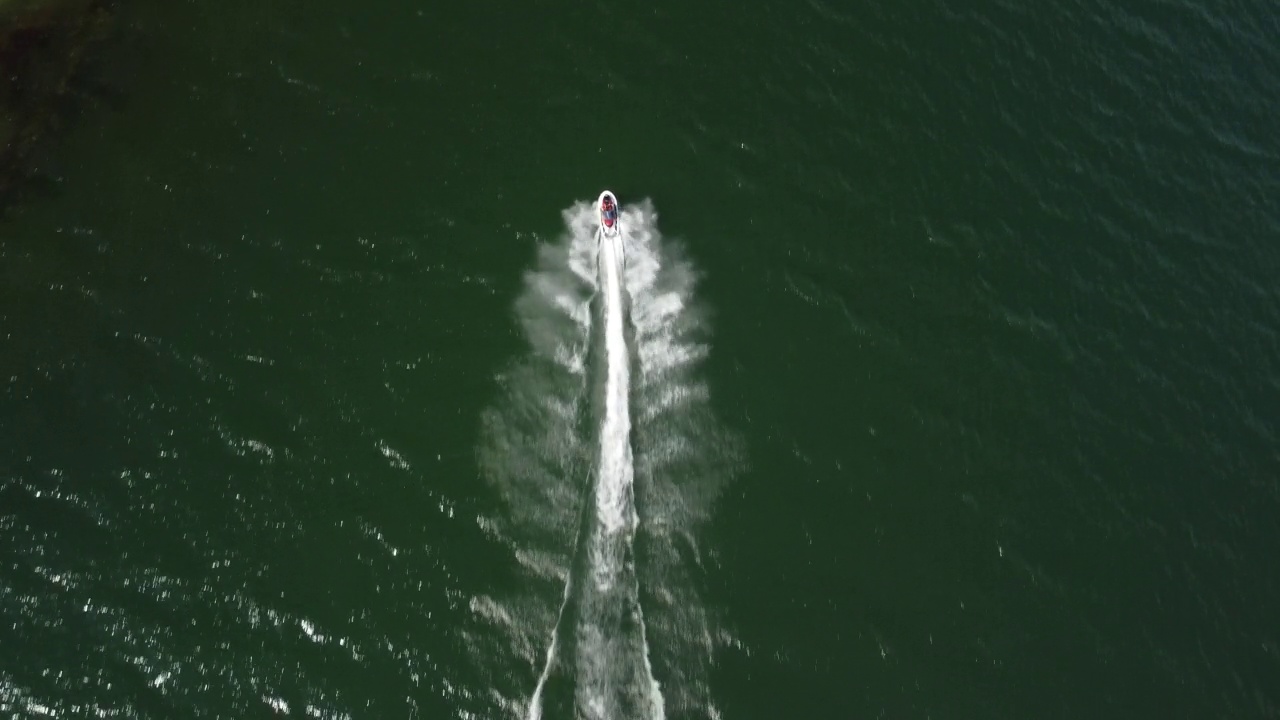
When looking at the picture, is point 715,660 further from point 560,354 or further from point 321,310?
point 321,310

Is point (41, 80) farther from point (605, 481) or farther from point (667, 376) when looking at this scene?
point (605, 481)

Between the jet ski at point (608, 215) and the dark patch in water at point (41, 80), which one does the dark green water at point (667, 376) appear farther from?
the jet ski at point (608, 215)

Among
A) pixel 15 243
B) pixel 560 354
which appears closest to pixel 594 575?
pixel 560 354

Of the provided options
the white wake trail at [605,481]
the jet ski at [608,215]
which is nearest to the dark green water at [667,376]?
the white wake trail at [605,481]

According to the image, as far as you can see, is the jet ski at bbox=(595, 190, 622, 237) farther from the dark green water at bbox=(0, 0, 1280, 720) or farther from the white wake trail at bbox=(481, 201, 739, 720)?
the dark green water at bbox=(0, 0, 1280, 720)

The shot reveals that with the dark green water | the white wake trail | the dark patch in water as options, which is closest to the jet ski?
the white wake trail
